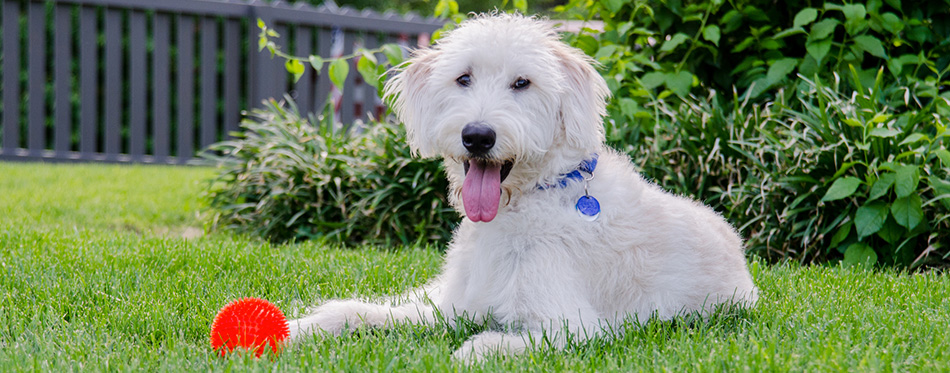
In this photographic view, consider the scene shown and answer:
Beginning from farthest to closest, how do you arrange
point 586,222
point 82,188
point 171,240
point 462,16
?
point 82,188, point 462,16, point 171,240, point 586,222

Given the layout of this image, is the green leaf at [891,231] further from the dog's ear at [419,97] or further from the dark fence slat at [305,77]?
the dark fence slat at [305,77]

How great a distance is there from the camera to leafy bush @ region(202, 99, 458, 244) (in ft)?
17.7

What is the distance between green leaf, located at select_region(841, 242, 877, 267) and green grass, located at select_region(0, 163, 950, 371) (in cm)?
26

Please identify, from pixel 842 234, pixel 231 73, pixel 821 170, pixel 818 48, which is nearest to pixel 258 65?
pixel 231 73

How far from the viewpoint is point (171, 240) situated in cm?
486

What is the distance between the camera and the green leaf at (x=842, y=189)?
4191 mm

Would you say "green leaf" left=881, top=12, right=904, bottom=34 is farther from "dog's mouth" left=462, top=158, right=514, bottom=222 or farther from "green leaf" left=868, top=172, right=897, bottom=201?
"dog's mouth" left=462, top=158, right=514, bottom=222

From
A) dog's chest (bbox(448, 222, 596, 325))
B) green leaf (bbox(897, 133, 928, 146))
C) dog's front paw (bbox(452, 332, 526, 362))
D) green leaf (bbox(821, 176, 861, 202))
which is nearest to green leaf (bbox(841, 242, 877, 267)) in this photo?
green leaf (bbox(821, 176, 861, 202))

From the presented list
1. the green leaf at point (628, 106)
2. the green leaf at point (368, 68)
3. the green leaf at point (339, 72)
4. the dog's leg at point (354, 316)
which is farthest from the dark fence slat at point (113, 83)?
the dog's leg at point (354, 316)

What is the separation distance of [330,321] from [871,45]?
385 cm

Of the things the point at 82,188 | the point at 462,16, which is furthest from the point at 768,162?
the point at 82,188

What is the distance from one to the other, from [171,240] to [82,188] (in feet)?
10.5

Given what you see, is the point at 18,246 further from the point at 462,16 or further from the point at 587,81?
the point at 587,81

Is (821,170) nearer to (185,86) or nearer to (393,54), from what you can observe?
(393,54)
